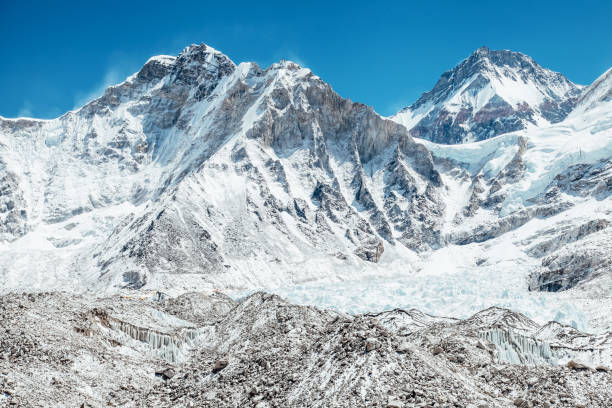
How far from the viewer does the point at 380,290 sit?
121250 mm

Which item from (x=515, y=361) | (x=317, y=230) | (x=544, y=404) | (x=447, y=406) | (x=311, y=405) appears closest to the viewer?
(x=447, y=406)

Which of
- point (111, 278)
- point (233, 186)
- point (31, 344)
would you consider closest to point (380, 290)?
point (111, 278)

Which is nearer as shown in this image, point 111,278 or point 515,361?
point 515,361

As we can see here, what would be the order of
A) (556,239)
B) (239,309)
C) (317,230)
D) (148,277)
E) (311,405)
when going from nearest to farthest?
1. (311,405)
2. (239,309)
3. (148,277)
4. (556,239)
5. (317,230)

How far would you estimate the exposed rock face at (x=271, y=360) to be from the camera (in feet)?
81.5

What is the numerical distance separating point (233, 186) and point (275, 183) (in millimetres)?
15407

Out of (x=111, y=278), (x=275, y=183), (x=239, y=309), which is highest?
(x=275, y=183)

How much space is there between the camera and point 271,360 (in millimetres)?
30266

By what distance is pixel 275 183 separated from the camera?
192250 millimetres

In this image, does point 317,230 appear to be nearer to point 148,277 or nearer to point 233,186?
point 233,186

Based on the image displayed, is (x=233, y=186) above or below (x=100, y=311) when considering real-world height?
above

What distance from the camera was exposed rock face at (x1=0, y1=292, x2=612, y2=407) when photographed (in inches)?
977

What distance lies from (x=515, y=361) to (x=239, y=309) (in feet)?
59.0

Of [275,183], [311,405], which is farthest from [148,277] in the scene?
[311,405]
